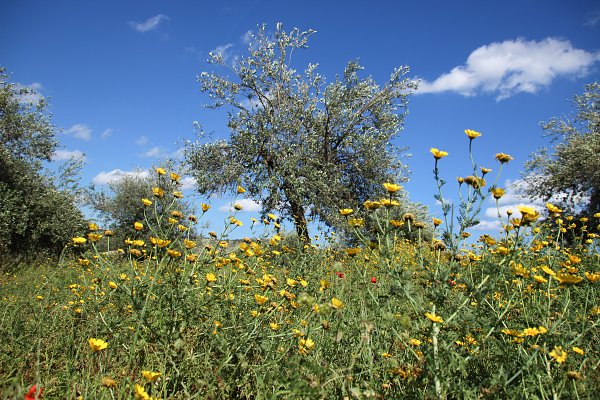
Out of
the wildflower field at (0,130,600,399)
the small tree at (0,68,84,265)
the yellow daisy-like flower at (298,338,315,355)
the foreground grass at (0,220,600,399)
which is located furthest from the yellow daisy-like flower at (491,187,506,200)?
the small tree at (0,68,84,265)

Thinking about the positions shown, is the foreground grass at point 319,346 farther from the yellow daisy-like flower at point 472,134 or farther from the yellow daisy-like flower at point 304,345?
the yellow daisy-like flower at point 472,134

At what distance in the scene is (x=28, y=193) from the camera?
13.0 metres

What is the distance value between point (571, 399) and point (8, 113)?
17.1 metres

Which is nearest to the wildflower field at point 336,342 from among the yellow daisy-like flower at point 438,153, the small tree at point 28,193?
the yellow daisy-like flower at point 438,153

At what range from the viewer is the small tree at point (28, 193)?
39.6 ft

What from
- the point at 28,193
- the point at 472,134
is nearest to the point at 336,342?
the point at 472,134

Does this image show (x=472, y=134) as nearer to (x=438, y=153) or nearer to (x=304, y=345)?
(x=438, y=153)

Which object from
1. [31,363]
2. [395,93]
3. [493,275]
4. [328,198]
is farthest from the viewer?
[395,93]

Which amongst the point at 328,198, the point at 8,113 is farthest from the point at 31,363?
the point at 8,113

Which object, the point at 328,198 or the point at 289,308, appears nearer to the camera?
the point at 289,308

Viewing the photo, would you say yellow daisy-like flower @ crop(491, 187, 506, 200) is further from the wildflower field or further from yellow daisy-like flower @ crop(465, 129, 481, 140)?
yellow daisy-like flower @ crop(465, 129, 481, 140)

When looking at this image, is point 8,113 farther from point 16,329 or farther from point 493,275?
point 493,275

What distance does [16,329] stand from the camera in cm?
297

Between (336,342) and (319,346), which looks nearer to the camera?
(336,342)
